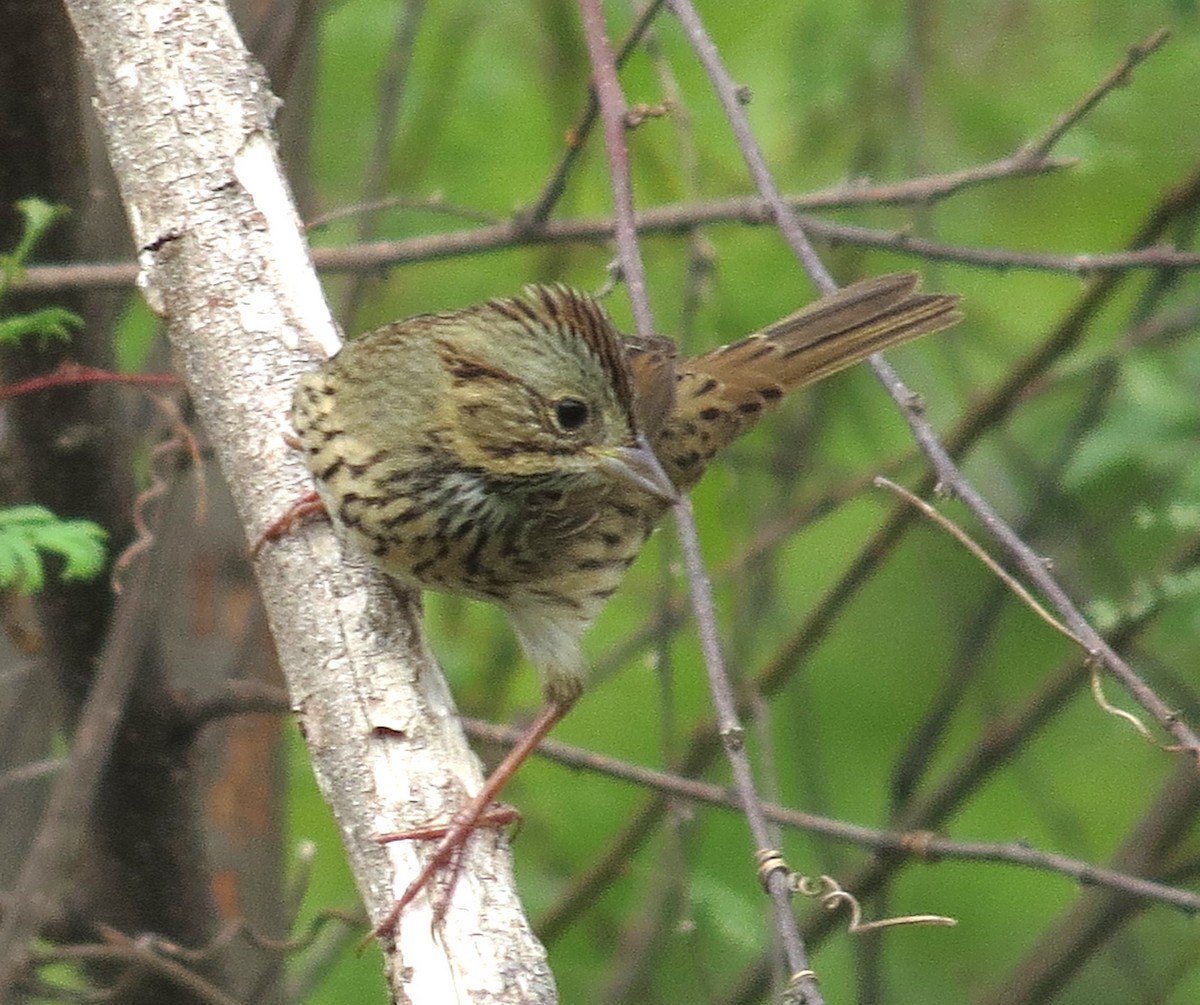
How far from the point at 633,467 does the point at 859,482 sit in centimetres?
198

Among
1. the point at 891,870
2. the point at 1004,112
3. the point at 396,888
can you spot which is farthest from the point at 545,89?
the point at 396,888

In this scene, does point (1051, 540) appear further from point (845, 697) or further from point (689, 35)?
point (689, 35)

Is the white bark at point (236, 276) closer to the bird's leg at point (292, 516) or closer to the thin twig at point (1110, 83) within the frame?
the bird's leg at point (292, 516)

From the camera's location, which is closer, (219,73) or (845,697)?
(219,73)

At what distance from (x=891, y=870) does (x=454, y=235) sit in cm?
187

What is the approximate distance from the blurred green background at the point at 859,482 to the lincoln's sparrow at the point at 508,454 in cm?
100

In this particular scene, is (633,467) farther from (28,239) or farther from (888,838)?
(28,239)

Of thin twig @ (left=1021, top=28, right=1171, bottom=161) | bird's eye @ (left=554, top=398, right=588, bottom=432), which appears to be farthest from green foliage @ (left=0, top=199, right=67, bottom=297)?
thin twig @ (left=1021, top=28, right=1171, bottom=161)

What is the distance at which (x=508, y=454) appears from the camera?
9.73ft

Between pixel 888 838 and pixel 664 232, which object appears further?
pixel 664 232

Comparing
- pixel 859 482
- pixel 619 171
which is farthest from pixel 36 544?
pixel 859 482

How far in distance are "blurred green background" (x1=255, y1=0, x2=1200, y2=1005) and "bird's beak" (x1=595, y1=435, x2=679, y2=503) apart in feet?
4.52

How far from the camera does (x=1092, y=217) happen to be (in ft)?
18.3

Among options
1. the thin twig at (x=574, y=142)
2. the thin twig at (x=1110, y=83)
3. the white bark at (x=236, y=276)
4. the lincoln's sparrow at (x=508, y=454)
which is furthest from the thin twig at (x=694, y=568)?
the thin twig at (x=1110, y=83)
